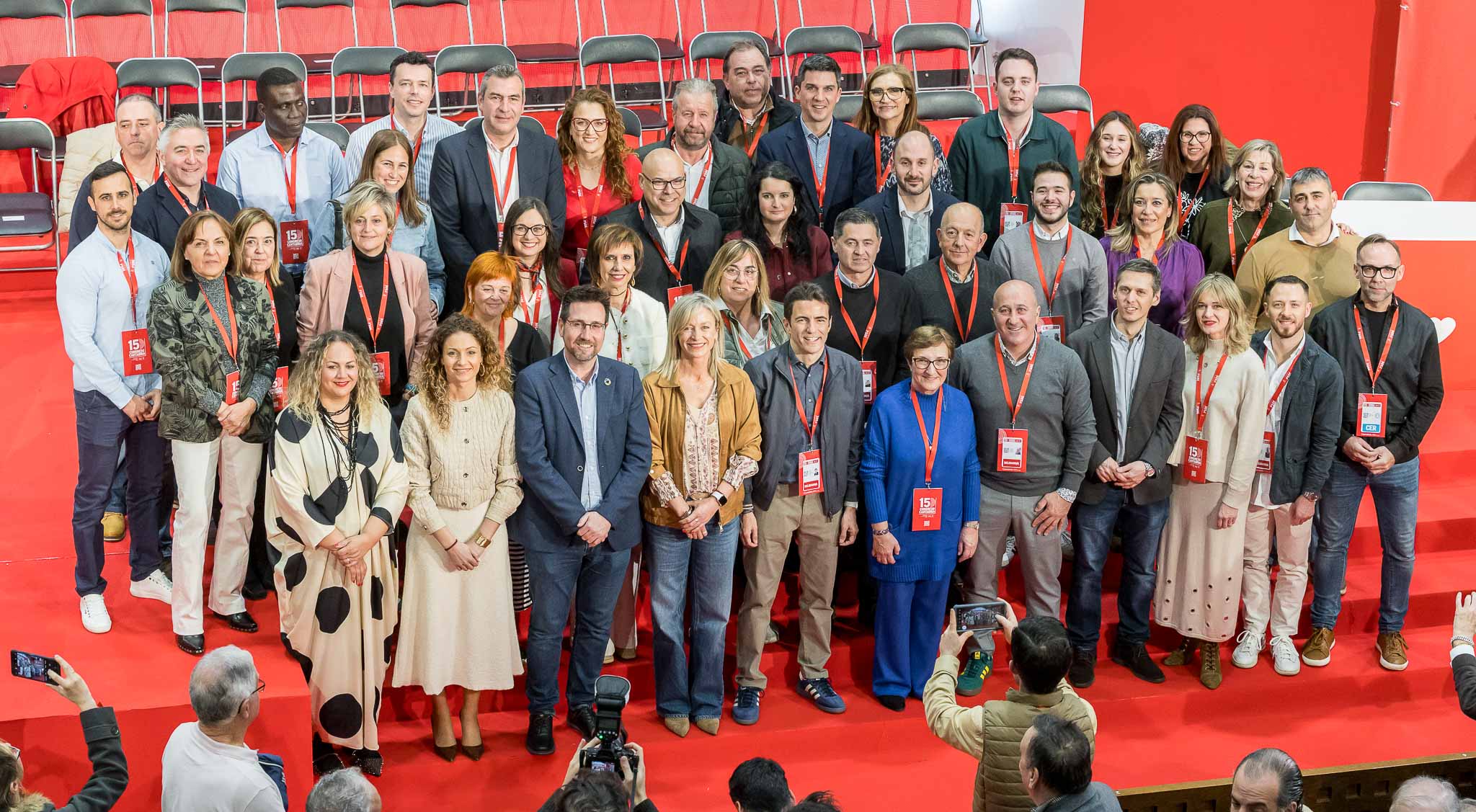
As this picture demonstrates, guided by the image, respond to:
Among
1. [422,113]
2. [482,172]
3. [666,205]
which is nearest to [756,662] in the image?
[666,205]

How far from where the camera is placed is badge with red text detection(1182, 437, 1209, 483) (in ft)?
15.8

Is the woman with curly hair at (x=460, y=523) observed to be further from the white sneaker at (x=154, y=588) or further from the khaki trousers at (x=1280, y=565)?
the khaki trousers at (x=1280, y=565)

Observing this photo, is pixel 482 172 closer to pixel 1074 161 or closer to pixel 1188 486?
pixel 1074 161

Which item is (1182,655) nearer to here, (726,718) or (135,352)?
(726,718)

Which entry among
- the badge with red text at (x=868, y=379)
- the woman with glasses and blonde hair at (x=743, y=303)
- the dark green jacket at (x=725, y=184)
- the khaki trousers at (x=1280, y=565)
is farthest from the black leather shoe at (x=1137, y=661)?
the dark green jacket at (x=725, y=184)

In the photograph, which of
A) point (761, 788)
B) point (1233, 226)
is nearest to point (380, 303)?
point (761, 788)

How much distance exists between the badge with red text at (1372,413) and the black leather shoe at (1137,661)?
1137 mm

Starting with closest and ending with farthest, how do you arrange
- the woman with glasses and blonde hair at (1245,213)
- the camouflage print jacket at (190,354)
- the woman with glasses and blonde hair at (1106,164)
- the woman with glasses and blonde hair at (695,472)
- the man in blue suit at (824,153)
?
the camouflage print jacket at (190,354), the woman with glasses and blonde hair at (695,472), the woman with glasses and blonde hair at (1245,213), the man in blue suit at (824,153), the woman with glasses and blonde hair at (1106,164)

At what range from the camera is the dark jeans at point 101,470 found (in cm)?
430

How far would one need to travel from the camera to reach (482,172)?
494 centimetres

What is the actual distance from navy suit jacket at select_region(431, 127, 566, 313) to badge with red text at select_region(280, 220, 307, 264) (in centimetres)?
47

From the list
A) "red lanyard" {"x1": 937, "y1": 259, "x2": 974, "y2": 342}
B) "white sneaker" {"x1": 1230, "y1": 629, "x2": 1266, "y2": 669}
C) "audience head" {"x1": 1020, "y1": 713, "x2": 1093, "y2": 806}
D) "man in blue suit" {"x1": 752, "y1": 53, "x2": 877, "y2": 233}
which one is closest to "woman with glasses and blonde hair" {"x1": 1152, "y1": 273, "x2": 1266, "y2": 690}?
"white sneaker" {"x1": 1230, "y1": 629, "x2": 1266, "y2": 669}

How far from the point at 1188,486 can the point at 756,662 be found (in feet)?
5.60

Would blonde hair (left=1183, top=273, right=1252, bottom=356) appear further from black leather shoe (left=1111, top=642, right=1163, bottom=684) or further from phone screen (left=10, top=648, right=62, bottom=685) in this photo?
phone screen (left=10, top=648, right=62, bottom=685)
